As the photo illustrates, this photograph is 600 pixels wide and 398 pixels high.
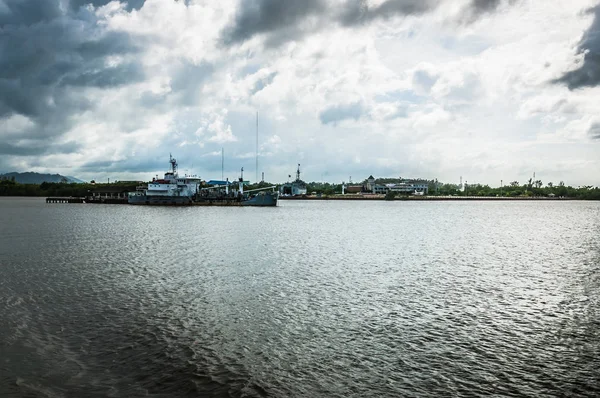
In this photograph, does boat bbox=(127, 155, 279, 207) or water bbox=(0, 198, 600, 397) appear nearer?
water bbox=(0, 198, 600, 397)

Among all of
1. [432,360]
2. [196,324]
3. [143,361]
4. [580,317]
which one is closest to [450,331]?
[432,360]

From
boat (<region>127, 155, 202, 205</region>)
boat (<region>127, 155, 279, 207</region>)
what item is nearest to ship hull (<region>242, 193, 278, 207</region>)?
boat (<region>127, 155, 279, 207</region>)

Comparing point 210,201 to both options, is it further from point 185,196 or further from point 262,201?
point 262,201

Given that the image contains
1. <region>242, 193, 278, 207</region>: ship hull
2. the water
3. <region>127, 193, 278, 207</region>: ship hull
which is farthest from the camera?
<region>242, 193, 278, 207</region>: ship hull

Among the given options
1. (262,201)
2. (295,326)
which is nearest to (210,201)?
(262,201)

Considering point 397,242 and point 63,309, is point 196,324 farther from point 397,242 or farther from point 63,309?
point 397,242

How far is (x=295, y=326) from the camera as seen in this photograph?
46.5 ft

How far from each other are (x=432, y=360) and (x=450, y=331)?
2866 mm

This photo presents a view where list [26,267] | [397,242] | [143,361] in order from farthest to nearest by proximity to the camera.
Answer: [397,242], [26,267], [143,361]

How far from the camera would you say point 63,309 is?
15992 millimetres

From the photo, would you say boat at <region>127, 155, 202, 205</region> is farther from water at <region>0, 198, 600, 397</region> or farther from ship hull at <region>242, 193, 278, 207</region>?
water at <region>0, 198, 600, 397</region>

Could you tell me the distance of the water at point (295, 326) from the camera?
10047 millimetres

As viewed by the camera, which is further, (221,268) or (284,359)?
(221,268)

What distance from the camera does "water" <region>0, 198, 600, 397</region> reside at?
396 inches
